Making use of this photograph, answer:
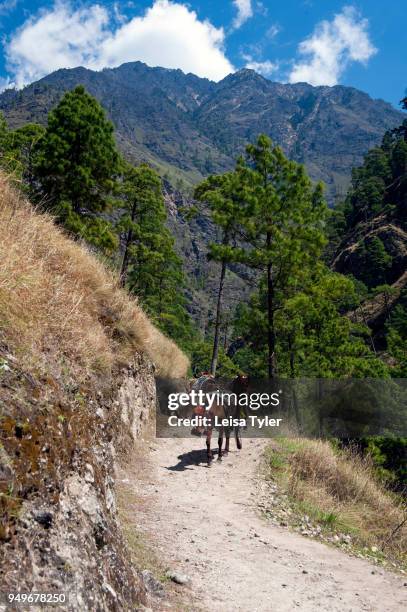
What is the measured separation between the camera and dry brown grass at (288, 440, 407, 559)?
884 centimetres

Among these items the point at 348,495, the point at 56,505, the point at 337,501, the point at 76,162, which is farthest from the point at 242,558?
the point at 76,162

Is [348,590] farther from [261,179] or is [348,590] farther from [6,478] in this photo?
[261,179]

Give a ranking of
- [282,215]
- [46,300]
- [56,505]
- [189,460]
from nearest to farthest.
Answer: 1. [56,505]
2. [46,300]
3. [189,460]
4. [282,215]

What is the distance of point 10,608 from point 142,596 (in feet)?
6.82

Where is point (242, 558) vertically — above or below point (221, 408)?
below

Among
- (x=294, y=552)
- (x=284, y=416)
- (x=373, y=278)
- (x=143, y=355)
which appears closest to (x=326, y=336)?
(x=284, y=416)

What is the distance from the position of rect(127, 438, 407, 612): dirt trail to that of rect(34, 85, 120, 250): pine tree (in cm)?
1297

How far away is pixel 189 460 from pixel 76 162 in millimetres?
14341

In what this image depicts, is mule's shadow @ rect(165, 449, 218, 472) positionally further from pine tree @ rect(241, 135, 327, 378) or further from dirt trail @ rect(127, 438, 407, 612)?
pine tree @ rect(241, 135, 327, 378)

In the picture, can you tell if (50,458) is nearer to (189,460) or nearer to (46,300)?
(46,300)

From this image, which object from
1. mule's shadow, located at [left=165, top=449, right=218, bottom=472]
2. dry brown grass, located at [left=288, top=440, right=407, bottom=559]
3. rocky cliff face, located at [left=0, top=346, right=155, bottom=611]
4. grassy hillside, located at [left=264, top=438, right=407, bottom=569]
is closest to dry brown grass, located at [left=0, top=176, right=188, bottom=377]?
rocky cliff face, located at [left=0, top=346, right=155, bottom=611]

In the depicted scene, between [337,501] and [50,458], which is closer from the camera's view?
[50,458]

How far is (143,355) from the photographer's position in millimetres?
12938

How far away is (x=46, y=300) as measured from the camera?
545 centimetres
